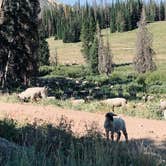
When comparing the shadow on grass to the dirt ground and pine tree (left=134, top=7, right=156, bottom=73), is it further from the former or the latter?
pine tree (left=134, top=7, right=156, bottom=73)

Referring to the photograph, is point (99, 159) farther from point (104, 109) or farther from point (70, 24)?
point (70, 24)

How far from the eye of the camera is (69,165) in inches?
241

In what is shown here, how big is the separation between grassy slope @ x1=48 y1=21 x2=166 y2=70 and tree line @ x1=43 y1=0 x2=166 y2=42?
285 cm

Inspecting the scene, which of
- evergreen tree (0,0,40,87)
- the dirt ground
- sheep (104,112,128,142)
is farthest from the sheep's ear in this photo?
evergreen tree (0,0,40,87)

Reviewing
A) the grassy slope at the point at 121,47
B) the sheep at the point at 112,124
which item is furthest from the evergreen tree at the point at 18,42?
the grassy slope at the point at 121,47

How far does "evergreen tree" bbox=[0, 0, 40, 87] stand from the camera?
42.4 metres

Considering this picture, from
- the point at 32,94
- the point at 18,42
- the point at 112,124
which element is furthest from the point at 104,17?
the point at 112,124

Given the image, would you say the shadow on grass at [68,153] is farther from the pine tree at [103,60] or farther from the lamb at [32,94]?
the pine tree at [103,60]

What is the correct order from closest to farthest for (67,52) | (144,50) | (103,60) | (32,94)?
(32,94) < (144,50) < (103,60) < (67,52)

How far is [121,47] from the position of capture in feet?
486

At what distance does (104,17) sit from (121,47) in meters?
40.9

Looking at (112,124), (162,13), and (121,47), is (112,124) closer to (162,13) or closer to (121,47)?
(121,47)

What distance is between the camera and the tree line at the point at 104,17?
532ft

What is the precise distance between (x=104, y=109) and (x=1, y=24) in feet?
64.2
